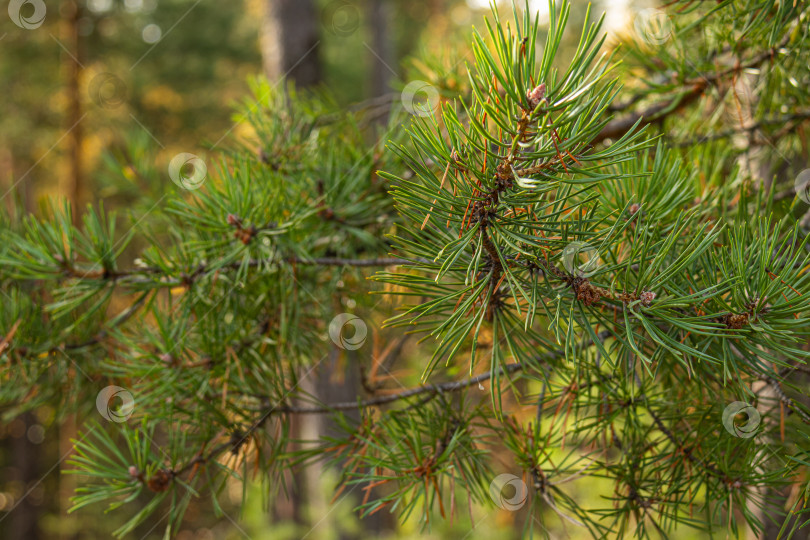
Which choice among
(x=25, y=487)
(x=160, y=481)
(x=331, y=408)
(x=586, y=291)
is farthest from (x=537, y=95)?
(x=25, y=487)

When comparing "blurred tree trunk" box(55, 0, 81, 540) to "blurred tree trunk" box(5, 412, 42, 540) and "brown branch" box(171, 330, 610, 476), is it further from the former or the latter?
"brown branch" box(171, 330, 610, 476)

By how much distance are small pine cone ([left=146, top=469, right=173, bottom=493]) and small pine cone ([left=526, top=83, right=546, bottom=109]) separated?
0.71 m

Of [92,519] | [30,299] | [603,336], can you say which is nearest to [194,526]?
[92,519]

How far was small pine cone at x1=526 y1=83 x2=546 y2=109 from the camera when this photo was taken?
16.4 inches

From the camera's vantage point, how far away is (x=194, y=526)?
7988mm

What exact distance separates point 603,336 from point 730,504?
0.83 feet

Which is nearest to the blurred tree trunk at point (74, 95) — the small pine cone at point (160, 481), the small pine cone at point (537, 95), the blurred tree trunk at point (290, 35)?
the blurred tree trunk at point (290, 35)

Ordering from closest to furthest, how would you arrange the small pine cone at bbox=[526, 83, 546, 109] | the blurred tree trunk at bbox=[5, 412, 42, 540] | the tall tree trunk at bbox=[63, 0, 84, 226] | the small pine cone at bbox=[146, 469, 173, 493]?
the small pine cone at bbox=[526, 83, 546, 109] < the small pine cone at bbox=[146, 469, 173, 493] < the tall tree trunk at bbox=[63, 0, 84, 226] < the blurred tree trunk at bbox=[5, 412, 42, 540]

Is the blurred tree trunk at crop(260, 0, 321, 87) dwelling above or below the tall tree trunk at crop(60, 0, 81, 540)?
below

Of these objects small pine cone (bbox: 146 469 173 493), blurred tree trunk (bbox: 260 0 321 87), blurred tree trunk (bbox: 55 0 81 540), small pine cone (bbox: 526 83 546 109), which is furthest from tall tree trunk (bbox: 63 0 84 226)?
small pine cone (bbox: 526 83 546 109)

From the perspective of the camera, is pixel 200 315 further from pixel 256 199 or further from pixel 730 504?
pixel 730 504

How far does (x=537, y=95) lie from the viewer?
421mm

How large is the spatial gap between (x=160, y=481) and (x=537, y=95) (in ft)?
2.39

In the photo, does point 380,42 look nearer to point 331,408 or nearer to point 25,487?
point 331,408
